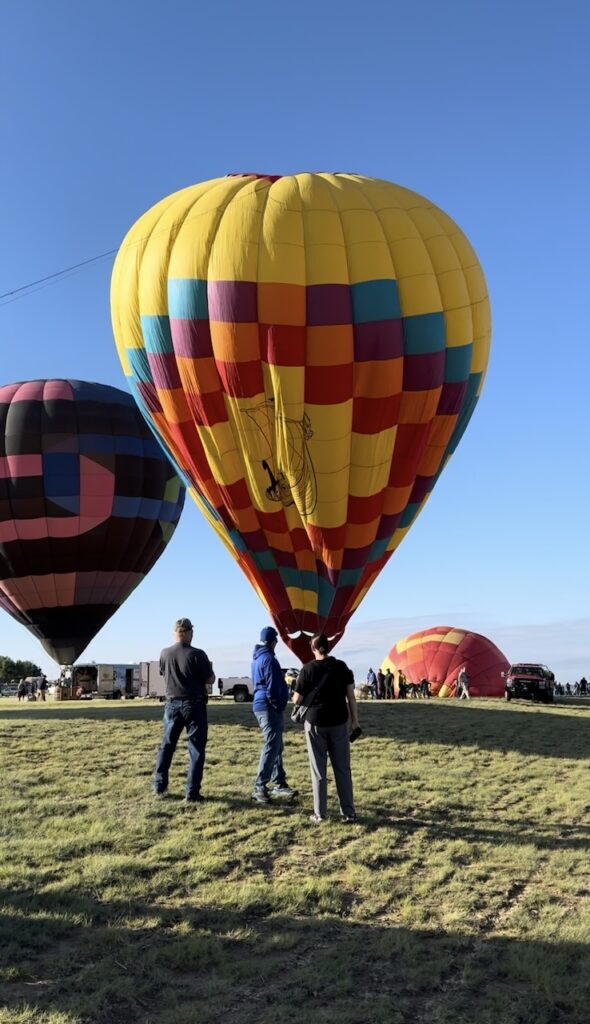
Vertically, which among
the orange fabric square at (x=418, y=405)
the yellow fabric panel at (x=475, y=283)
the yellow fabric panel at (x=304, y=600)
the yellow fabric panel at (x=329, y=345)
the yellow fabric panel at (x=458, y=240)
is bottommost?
the yellow fabric panel at (x=304, y=600)

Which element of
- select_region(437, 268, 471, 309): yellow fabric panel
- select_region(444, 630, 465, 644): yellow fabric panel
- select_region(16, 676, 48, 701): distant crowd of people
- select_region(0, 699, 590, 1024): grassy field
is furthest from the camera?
select_region(16, 676, 48, 701): distant crowd of people

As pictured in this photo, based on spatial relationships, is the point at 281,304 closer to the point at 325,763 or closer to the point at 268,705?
the point at 268,705

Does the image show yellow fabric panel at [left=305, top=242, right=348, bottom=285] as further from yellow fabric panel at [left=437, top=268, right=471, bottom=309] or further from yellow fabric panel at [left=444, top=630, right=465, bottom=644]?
yellow fabric panel at [left=444, top=630, right=465, bottom=644]

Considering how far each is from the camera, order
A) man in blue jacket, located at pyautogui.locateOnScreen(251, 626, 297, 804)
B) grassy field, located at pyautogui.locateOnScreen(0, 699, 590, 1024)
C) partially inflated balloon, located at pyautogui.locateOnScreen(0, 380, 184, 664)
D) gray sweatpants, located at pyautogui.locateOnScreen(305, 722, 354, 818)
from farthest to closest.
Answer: partially inflated balloon, located at pyautogui.locateOnScreen(0, 380, 184, 664)
man in blue jacket, located at pyautogui.locateOnScreen(251, 626, 297, 804)
gray sweatpants, located at pyautogui.locateOnScreen(305, 722, 354, 818)
grassy field, located at pyautogui.locateOnScreen(0, 699, 590, 1024)

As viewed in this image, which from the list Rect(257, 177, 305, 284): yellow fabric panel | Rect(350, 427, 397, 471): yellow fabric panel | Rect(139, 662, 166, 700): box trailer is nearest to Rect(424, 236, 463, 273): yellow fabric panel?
Rect(257, 177, 305, 284): yellow fabric panel

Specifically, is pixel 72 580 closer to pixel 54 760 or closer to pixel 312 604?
pixel 312 604

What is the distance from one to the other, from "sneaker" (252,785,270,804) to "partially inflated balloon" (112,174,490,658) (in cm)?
717

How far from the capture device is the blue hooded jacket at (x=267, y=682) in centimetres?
852

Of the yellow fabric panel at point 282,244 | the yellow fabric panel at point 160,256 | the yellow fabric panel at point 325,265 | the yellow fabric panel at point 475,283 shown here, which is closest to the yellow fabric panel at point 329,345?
the yellow fabric panel at point 325,265

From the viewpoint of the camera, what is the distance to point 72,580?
96.8 feet

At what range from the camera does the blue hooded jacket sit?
852cm

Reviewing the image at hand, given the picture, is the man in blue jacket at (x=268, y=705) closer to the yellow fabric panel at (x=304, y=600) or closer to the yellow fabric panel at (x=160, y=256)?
the yellow fabric panel at (x=304, y=600)

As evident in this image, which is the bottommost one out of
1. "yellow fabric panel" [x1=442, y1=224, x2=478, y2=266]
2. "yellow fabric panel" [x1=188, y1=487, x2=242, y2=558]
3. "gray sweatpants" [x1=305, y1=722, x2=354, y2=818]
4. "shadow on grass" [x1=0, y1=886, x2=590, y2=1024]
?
"shadow on grass" [x1=0, y1=886, x2=590, y2=1024]

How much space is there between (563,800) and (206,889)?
4.76 m
